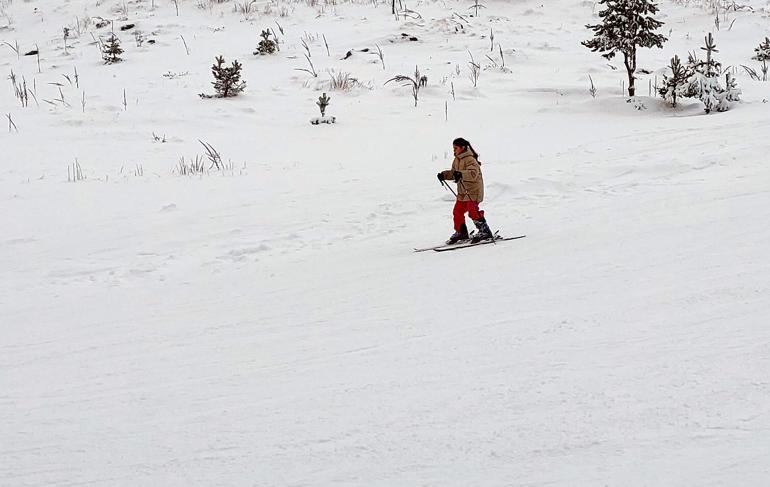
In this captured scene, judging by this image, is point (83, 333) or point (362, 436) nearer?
point (362, 436)

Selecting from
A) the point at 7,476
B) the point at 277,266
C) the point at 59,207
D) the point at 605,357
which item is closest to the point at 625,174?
the point at 277,266

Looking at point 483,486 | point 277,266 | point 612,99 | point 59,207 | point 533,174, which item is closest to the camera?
point 483,486

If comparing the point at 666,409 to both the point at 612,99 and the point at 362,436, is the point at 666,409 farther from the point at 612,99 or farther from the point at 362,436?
the point at 612,99

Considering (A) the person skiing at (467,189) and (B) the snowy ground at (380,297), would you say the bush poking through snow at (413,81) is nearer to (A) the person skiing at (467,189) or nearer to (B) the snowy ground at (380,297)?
(B) the snowy ground at (380,297)

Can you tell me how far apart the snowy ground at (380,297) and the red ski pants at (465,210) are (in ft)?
1.36

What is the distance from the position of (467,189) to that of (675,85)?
7.96 meters

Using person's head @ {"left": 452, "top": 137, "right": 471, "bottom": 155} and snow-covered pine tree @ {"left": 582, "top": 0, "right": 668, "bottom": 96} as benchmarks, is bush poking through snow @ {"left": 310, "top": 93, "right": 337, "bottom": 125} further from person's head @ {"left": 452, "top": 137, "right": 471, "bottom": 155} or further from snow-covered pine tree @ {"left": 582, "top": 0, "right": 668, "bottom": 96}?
person's head @ {"left": 452, "top": 137, "right": 471, "bottom": 155}

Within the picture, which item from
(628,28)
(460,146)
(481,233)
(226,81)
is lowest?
(481,233)

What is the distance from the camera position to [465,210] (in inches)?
269

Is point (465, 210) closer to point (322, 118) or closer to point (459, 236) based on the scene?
point (459, 236)

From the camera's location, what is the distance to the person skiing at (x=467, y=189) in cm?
668

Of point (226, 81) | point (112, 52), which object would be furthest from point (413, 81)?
point (112, 52)

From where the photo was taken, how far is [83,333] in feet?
16.2

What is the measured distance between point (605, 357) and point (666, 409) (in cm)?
61
